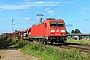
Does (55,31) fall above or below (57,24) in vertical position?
below

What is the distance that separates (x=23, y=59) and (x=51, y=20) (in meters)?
17.7

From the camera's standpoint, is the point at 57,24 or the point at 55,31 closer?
the point at 55,31

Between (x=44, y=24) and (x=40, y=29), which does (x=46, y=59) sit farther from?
(x=40, y=29)

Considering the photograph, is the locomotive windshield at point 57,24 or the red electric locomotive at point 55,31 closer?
the red electric locomotive at point 55,31

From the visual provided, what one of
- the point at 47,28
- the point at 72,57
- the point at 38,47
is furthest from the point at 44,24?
the point at 72,57

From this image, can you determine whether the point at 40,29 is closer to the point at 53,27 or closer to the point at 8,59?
the point at 53,27

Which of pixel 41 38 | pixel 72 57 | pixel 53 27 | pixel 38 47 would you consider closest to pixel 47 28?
pixel 53 27

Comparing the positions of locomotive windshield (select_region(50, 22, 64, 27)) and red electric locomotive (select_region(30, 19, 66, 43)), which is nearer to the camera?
red electric locomotive (select_region(30, 19, 66, 43))

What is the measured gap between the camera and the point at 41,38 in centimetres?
3669

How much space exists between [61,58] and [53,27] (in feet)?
62.6

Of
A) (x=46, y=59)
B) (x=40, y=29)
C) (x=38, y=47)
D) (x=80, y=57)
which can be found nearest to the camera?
(x=80, y=57)

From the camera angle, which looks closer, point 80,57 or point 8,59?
point 80,57

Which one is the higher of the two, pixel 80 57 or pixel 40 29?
pixel 40 29

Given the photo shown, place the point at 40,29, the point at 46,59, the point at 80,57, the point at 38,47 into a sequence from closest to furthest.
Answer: the point at 80,57 < the point at 46,59 < the point at 38,47 < the point at 40,29
